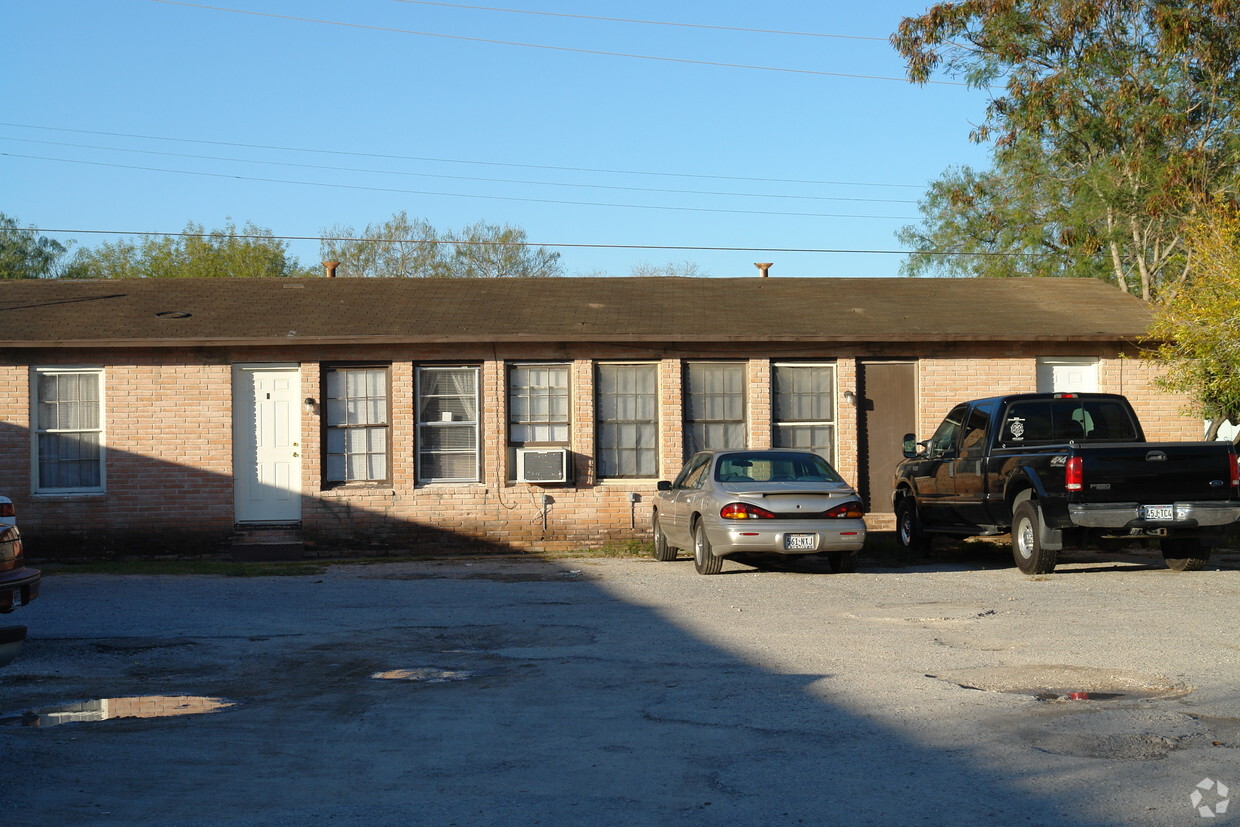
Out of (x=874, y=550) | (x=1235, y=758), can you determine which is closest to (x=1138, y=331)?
(x=874, y=550)

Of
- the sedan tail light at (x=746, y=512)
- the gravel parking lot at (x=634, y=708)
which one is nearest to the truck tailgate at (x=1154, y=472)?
the gravel parking lot at (x=634, y=708)

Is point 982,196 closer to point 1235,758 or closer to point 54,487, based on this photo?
point 54,487

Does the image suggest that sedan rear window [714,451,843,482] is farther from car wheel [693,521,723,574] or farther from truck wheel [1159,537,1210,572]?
truck wheel [1159,537,1210,572]

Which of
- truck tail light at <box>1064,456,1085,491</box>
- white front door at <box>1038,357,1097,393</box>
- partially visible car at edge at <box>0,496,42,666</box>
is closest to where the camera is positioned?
partially visible car at edge at <box>0,496,42,666</box>

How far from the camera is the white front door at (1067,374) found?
20484 millimetres

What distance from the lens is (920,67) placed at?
3097 cm

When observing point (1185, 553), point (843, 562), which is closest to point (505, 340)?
point (843, 562)

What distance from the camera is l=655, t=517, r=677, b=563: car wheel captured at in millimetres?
16969

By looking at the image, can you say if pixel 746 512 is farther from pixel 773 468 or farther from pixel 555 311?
pixel 555 311

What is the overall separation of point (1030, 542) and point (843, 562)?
2.11 m

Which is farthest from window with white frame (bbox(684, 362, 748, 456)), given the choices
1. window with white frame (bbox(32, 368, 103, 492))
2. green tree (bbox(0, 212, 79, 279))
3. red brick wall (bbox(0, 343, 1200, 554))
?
green tree (bbox(0, 212, 79, 279))

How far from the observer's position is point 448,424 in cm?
1953

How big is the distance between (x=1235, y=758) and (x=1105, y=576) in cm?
865

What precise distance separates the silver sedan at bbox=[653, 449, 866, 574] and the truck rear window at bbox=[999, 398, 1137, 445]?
2353mm
